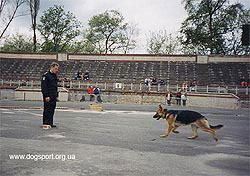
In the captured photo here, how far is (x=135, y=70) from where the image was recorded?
36062mm

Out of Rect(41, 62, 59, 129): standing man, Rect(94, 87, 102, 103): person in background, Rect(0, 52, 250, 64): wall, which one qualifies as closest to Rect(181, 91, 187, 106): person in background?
Rect(94, 87, 102, 103): person in background

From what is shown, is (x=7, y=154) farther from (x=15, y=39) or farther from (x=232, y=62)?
(x=15, y=39)

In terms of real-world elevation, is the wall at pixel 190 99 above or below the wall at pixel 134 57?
below

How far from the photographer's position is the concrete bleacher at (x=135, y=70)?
32.9 m

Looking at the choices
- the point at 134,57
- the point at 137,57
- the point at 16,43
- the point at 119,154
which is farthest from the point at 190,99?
the point at 16,43

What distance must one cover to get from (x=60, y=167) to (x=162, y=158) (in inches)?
76.1

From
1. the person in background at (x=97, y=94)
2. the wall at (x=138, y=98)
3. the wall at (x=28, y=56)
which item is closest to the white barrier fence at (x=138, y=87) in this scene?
the wall at (x=138, y=98)

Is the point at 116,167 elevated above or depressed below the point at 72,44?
below

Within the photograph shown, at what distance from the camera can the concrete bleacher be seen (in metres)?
32.9

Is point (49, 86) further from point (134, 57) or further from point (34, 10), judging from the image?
point (34, 10)

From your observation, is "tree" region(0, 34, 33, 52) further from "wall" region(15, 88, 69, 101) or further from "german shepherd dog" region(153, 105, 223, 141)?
"german shepherd dog" region(153, 105, 223, 141)

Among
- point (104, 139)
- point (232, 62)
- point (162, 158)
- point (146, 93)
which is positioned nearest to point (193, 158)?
point (162, 158)

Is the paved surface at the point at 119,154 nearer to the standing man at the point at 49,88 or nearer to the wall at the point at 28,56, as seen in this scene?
the standing man at the point at 49,88

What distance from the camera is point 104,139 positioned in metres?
6.66
